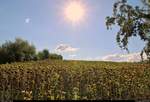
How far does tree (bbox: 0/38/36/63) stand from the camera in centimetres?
6819

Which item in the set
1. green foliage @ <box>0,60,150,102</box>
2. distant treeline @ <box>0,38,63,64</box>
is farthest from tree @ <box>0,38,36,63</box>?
green foliage @ <box>0,60,150,102</box>

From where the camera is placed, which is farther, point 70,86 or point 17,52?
point 17,52

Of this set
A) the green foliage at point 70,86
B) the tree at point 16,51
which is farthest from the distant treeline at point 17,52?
the green foliage at point 70,86

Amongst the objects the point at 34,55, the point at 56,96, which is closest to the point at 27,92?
the point at 56,96

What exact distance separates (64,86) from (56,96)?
1.57 meters

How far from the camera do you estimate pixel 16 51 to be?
70.8 meters

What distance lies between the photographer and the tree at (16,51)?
68.2m

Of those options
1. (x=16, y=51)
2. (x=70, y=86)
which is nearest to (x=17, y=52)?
(x=16, y=51)

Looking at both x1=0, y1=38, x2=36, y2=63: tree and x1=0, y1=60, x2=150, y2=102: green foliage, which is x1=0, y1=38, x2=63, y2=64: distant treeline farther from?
x1=0, y1=60, x2=150, y2=102: green foliage

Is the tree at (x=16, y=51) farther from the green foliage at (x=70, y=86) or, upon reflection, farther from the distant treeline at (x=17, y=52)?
the green foliage at (x=70, y=86)

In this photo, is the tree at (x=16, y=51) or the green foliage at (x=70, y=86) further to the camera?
the tree at (x=16, y=51)

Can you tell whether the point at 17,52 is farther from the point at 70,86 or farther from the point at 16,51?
the point at 70,86

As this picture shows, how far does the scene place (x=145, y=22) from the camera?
2189cm

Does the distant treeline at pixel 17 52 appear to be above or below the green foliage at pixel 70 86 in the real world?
above
